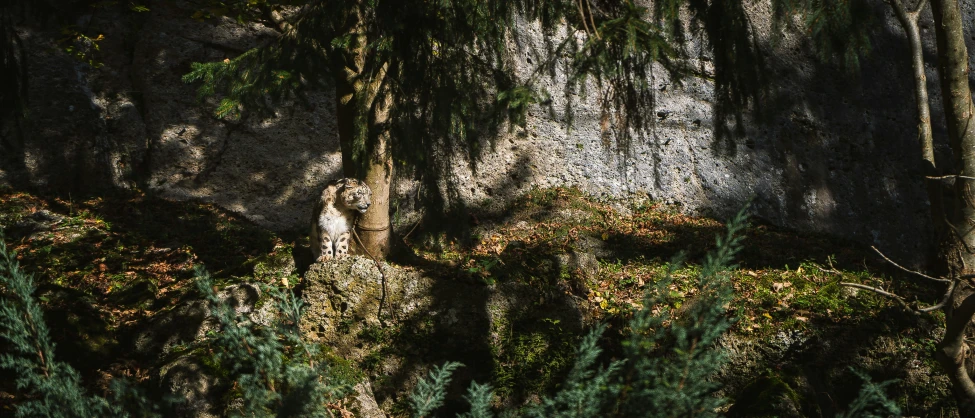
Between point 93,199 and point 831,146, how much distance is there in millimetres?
10487

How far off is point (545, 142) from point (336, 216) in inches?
180

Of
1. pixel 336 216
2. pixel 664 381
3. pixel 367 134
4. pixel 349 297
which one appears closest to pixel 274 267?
pixel 336 216

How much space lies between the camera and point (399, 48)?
584cm

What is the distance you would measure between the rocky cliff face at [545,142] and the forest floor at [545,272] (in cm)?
43

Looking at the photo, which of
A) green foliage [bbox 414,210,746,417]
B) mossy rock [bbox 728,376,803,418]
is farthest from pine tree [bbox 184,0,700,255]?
green foliage [bbox 414,210,746,417]

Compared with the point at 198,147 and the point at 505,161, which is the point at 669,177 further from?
the point at 198,147

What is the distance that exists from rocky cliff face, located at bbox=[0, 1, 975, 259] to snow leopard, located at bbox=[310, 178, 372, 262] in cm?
337

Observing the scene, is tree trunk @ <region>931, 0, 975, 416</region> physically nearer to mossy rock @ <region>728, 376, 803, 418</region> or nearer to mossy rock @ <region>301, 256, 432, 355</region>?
mossy rock @ <region>728, 376, 803, 418</region>

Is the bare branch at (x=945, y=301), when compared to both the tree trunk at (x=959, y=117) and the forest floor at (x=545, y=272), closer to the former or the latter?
the forest floor at (x=545, y=272)

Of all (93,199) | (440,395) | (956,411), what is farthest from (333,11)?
(956,411)

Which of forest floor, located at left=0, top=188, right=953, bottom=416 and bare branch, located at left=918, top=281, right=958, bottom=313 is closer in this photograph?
bare branch, located at left=918, top=281, right=958, bottom=313

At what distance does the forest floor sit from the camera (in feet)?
18.8

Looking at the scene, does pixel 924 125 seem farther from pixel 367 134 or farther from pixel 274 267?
pixel 274 267

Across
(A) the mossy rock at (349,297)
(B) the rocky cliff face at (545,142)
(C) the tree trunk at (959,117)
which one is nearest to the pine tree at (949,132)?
(C) the tree trunk at (959,117)
